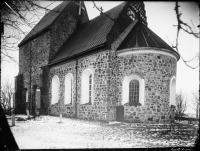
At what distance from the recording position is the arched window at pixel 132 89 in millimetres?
9070

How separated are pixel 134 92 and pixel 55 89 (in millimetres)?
5922

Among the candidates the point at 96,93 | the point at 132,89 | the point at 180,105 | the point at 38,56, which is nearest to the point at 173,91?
the point at 180,105

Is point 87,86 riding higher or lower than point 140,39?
lower

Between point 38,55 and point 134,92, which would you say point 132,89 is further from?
point 38,55

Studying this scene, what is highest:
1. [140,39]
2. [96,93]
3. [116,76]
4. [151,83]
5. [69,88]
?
[140,39]

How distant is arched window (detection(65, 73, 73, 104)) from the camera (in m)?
11.2

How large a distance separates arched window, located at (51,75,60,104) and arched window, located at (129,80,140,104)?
5350mm

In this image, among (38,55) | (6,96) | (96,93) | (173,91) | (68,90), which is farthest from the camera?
(38,55)

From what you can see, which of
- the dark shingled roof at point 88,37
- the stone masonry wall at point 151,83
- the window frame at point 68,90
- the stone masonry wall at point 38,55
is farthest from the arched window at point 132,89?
the stone masonry wall at point 38,55

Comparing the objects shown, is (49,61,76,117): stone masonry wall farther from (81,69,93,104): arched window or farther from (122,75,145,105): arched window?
(122,75,145,105): arched window

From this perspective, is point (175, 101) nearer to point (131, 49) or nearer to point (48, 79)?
point (131, 49)

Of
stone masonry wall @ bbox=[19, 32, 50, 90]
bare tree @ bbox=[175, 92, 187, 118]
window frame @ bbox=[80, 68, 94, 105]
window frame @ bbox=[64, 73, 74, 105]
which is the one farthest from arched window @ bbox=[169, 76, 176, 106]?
stone masonry wall @ bbox=[19, 32, 50, 90]

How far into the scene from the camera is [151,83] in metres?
9.06

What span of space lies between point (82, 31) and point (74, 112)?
680cm
